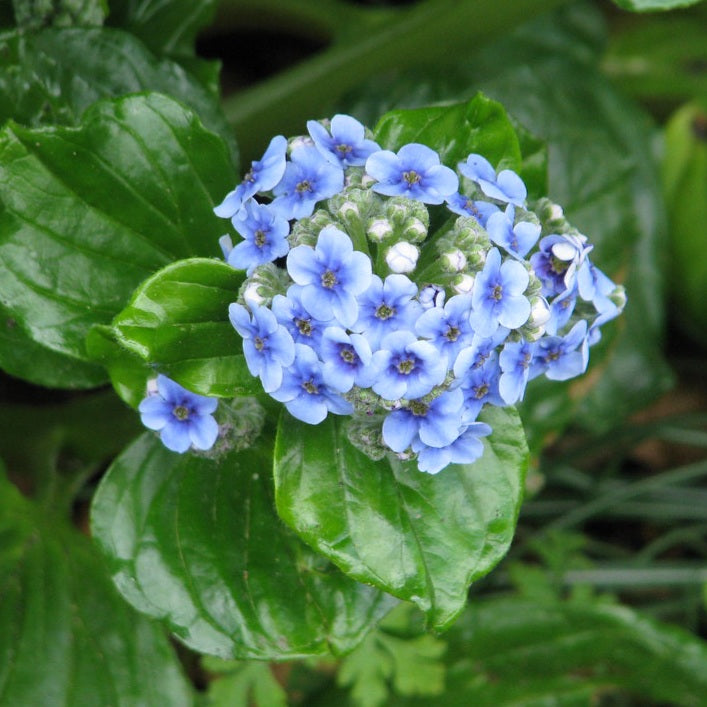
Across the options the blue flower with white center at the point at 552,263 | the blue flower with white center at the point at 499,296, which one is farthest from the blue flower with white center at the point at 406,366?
the blue flower with white center at the point at 552,263

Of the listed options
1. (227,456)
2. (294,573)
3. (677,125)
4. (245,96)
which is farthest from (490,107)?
(677,125)

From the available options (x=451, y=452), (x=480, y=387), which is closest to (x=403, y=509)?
(x=451, y=452)

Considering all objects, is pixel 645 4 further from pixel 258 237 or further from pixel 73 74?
pixel 73 74

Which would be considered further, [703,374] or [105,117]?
[703,374]

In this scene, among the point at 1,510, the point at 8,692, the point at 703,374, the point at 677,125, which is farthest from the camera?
the point at 703,374

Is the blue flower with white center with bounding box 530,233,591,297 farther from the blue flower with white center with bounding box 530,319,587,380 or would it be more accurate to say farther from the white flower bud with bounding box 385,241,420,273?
the white flower bud with bounding box 385,241,420,273

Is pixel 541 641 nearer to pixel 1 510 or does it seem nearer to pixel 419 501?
pixel 419 501

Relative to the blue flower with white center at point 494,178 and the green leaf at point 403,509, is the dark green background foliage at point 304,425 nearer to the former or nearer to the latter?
the green leaf at point 403,509
